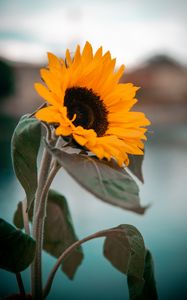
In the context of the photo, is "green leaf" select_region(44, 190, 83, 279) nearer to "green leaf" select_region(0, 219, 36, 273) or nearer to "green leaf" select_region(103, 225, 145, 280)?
"green leaf" select_region(103, 225, 145, 280)

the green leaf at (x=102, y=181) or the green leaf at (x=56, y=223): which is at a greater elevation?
the green leaf at (x=102, y=181)

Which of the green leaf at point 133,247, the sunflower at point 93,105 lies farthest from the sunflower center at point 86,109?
the green leaf at point 133,247

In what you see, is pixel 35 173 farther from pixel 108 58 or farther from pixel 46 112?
pixel 108 58

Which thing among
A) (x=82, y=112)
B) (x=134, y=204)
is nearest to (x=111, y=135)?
(x=82, y=112)

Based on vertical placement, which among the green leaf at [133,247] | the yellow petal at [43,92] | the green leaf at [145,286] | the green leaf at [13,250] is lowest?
the green leaf at [145,286]

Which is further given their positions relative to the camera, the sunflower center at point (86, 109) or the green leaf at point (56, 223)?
the green leaf at point (56, 223)

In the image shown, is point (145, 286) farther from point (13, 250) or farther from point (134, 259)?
point (13, 250)

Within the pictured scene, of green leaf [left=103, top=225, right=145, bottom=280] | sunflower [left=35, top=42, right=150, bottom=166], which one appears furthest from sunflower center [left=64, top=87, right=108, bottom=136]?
green leaf [left=103, top=225, right=145, bottom=280]

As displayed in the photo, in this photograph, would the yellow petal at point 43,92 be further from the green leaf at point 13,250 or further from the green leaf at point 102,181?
the green leaf at point 13,250
